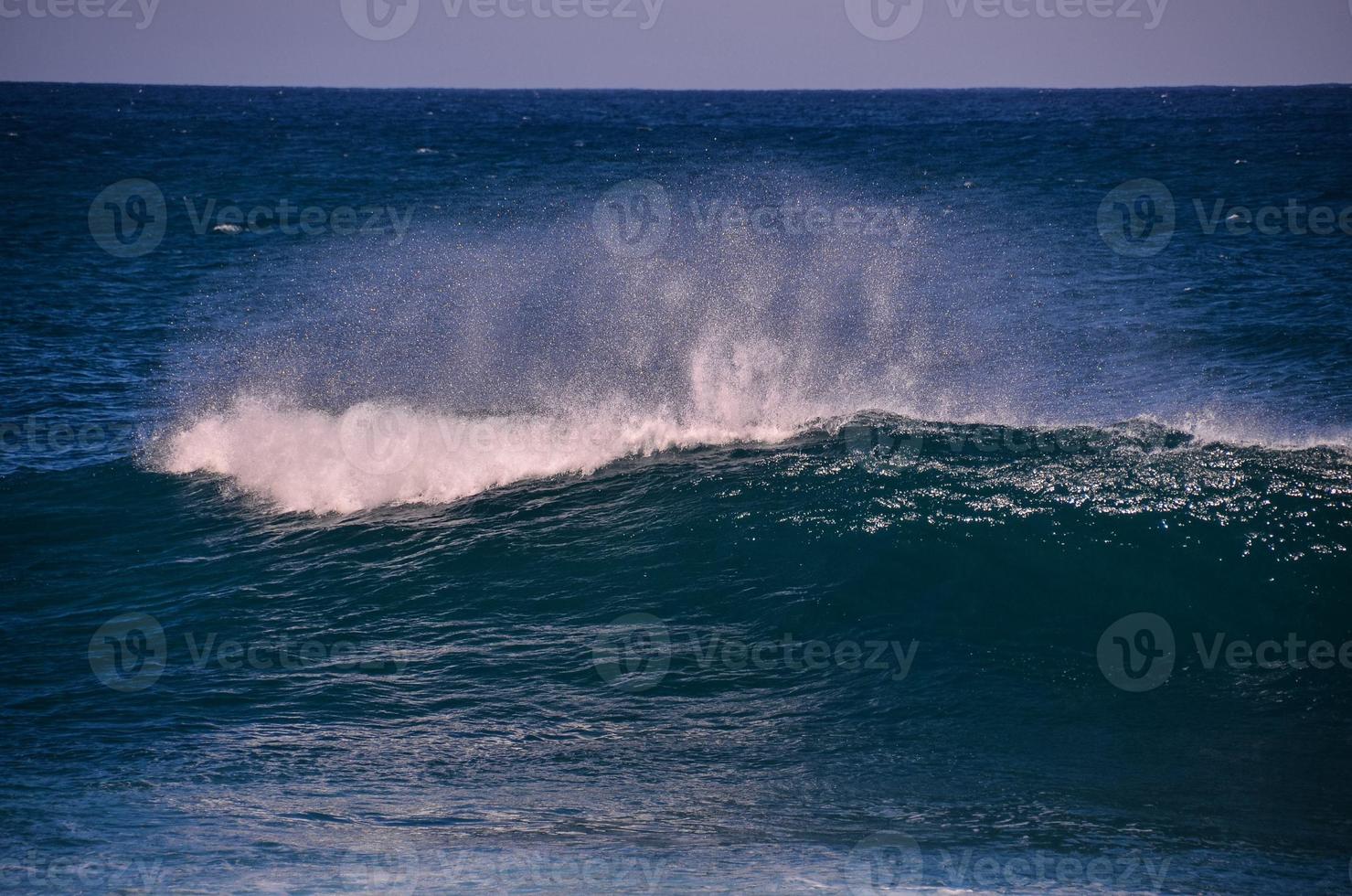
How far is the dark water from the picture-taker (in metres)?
6.15

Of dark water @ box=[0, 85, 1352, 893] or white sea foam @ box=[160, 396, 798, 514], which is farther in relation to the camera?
white sea foam @ box=[160, 396, 798, 514]

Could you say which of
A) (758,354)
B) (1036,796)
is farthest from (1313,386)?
(1036,796)

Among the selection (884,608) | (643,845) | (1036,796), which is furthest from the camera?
(884,608)

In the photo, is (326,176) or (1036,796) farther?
(326,176)

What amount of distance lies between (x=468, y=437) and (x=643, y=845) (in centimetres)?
752

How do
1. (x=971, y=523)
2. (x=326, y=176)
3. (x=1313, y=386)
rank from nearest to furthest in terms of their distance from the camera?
(x=971, y=523)
(x=1313, y=386)
(x=326, y=176)

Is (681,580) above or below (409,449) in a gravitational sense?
below

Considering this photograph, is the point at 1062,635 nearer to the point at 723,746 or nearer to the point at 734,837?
the point at 723,746

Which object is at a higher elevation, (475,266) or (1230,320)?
(475,266)

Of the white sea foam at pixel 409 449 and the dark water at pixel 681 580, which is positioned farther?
the white sea foam at pixel 409 449

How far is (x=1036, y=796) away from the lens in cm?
656

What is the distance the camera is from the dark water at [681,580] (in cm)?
615

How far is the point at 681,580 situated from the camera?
9.80m

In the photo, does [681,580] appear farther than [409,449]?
No
